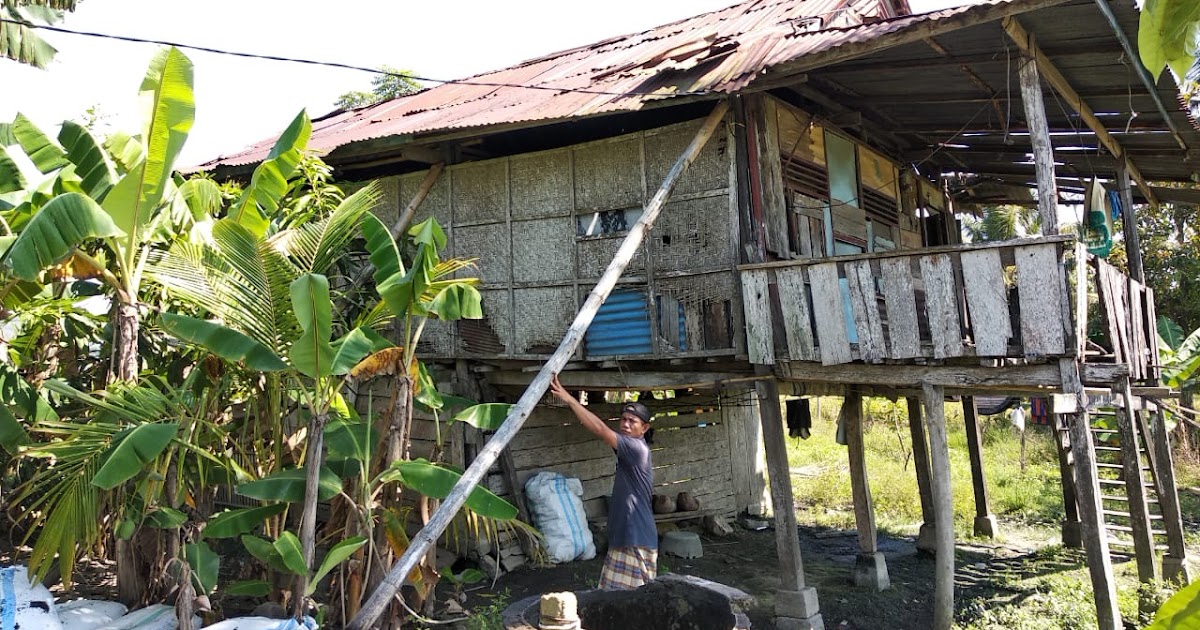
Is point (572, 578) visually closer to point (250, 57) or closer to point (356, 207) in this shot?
point (356, 207)

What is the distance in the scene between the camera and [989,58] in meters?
6.49

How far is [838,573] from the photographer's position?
8.96 m

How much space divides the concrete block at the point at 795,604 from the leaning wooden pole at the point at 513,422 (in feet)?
9.00

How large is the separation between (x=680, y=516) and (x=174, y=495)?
5.94 meters

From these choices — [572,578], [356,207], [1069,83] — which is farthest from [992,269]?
[572,578]

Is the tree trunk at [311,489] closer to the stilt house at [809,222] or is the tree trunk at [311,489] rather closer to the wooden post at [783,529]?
the stilt house at [809,222]

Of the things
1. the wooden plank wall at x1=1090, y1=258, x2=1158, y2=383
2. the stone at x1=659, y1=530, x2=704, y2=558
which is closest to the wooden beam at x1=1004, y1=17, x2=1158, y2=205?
the wooden plank wall at x1=1090, y1=258, x2=1158, y2=383

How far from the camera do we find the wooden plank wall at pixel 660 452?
917 centimetres

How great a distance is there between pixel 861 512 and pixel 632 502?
149 inches

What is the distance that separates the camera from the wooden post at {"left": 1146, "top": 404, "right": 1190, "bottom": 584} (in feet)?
27.1

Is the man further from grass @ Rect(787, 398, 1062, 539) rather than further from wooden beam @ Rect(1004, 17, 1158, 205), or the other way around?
grass @ Rect(787, 398, 1062, 539)

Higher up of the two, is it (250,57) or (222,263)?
(250,57)

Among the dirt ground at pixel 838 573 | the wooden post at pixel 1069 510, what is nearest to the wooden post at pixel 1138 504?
the dirt ground at pixel 838 573

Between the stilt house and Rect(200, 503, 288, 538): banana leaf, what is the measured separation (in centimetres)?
303
